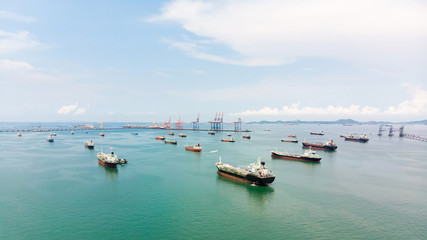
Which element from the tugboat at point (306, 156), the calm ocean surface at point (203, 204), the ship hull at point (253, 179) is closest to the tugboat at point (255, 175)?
the ship hull at point (253, 179)

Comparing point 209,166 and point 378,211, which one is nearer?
point 378,211

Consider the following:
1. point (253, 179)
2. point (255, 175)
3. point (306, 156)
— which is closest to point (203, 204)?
point (255, 175)

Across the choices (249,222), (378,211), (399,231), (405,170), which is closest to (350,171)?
(405,170)

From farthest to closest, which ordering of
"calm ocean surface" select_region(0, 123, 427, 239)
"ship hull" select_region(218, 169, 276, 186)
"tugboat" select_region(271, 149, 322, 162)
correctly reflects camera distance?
"tugboat" select_region(271, 149, 322, 162), "ship hull" select_region(218, 169, 276, 186), "calm ocean surface" select_region(0, 123, 427, 239)

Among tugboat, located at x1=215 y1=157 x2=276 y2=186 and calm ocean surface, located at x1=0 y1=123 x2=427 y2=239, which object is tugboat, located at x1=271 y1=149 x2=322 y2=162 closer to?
calm ocean surface, located at x1=0 y1=123 x2=427 y2=239

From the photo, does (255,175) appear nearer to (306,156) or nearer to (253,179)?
(253,179)

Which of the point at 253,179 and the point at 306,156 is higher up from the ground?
the point at 306,156

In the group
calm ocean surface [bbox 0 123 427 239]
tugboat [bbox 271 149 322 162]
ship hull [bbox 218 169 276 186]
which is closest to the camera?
calm ocean surface [bbox 0 123 427 239]

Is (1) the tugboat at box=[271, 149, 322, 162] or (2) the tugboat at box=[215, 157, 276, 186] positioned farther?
(1) the tugboat at box=[271, 149, 322, 162]

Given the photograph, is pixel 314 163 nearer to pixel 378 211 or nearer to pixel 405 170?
pixel 405 170

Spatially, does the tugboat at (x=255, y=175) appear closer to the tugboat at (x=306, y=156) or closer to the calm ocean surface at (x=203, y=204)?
the calm ocean surface at (x=203, y=204)

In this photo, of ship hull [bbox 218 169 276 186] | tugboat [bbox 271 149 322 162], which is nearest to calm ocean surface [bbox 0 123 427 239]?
ship hull [bbox 218 169 276 186]
